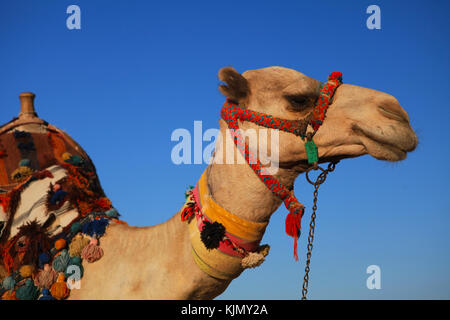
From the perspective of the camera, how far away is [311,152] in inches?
147

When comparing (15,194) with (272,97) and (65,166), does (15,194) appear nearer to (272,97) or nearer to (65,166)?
→ (65,166)

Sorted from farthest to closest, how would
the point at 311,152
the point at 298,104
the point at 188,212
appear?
the point at 188,212 → the point at 298,104 → the point at 311,152

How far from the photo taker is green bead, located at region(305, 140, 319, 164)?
373 centimetres

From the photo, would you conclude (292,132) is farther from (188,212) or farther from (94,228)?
(94,228)

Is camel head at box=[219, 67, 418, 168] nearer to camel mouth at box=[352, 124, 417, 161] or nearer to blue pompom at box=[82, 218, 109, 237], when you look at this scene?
camel mouth at box=[352, 124, 417, 161]

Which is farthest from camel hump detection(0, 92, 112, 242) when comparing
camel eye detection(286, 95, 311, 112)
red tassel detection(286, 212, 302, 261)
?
camel eye detection(286, 95, 311, 112)

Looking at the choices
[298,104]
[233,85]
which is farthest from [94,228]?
[298,104]

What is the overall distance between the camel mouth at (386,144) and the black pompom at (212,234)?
1.11 m

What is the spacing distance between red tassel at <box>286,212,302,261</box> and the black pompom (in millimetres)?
458

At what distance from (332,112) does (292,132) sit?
0.31 metres

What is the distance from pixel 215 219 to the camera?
376 cm

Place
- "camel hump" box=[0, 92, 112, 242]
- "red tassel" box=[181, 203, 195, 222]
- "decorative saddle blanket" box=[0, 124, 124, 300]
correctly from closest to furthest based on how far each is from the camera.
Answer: "red tassel" box=[181, 203, 195, 222]
"decorative saddle blanket" box=[0, 124, 124, 300]
"camel hump" box=[0, 92, 112, 242]
